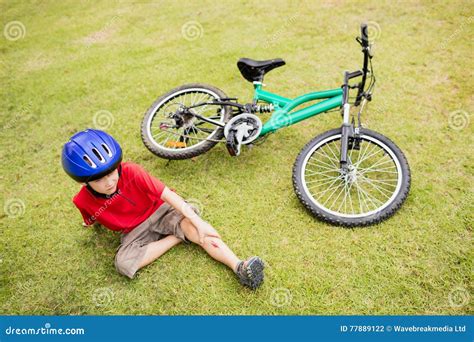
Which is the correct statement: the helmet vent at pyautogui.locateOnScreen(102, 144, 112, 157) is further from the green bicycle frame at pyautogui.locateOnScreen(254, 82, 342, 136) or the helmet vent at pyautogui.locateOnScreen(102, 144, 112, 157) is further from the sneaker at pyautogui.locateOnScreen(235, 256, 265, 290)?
the green bicycle frame at pyautogui.locateOnScreen(254, 82, 342, 136)

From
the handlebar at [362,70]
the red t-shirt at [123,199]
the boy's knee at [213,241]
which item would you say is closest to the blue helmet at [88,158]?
the red t-shirt at [123,199]

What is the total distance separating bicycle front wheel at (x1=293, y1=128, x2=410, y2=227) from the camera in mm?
3299

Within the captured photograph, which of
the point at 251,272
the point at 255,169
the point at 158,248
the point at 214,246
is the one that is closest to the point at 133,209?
the point at 158,248

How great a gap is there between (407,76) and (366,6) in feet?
8.06

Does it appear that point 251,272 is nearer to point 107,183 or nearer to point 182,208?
point 182,208

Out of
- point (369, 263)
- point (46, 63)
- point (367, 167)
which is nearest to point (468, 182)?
point (367, 167)

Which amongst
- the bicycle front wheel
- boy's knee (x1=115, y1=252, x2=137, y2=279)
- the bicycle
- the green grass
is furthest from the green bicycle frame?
boy's knee (x1=115, y1=252, x2=137, y2=279)

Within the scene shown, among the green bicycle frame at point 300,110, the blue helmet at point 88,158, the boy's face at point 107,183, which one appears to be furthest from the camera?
the green bicycle frame at point 300,110

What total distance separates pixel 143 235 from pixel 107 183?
743mm

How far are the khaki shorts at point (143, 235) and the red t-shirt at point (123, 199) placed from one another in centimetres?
13

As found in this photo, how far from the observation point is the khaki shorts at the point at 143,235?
3217mm

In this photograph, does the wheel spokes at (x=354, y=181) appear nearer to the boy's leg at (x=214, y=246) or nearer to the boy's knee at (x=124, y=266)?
the boy's leg at (x=214, y=246)

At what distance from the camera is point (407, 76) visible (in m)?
5.02
